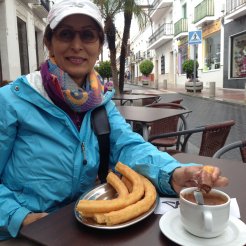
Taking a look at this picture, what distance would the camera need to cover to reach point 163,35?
32594 mm

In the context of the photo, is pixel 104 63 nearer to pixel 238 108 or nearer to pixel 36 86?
pixel 238 108

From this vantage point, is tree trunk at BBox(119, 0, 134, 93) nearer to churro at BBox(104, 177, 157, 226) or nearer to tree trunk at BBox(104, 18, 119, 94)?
tree trunk at BBox(104, 18, 119, 94)

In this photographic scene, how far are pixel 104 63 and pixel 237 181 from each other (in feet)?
45.1

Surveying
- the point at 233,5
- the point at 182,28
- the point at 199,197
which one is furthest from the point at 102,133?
the point at 182,28

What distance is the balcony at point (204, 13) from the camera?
22.1 metres

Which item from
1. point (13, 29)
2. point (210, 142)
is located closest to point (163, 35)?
point (13, 29)

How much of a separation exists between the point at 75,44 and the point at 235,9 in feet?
62.1

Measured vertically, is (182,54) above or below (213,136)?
above

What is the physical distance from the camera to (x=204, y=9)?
896 inches

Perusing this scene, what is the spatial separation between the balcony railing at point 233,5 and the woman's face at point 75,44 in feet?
59.8

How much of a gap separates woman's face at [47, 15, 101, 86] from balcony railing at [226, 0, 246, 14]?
718 inches

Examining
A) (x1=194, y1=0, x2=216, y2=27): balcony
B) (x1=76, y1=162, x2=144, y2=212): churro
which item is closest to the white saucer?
(x1=76, y1=162, x2=144, y2=212): churro

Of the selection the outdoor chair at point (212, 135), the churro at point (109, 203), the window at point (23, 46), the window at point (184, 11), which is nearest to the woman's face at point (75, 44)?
the churro at point (109, 203)

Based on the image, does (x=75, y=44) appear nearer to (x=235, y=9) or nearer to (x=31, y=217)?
(x=31, y=217)
